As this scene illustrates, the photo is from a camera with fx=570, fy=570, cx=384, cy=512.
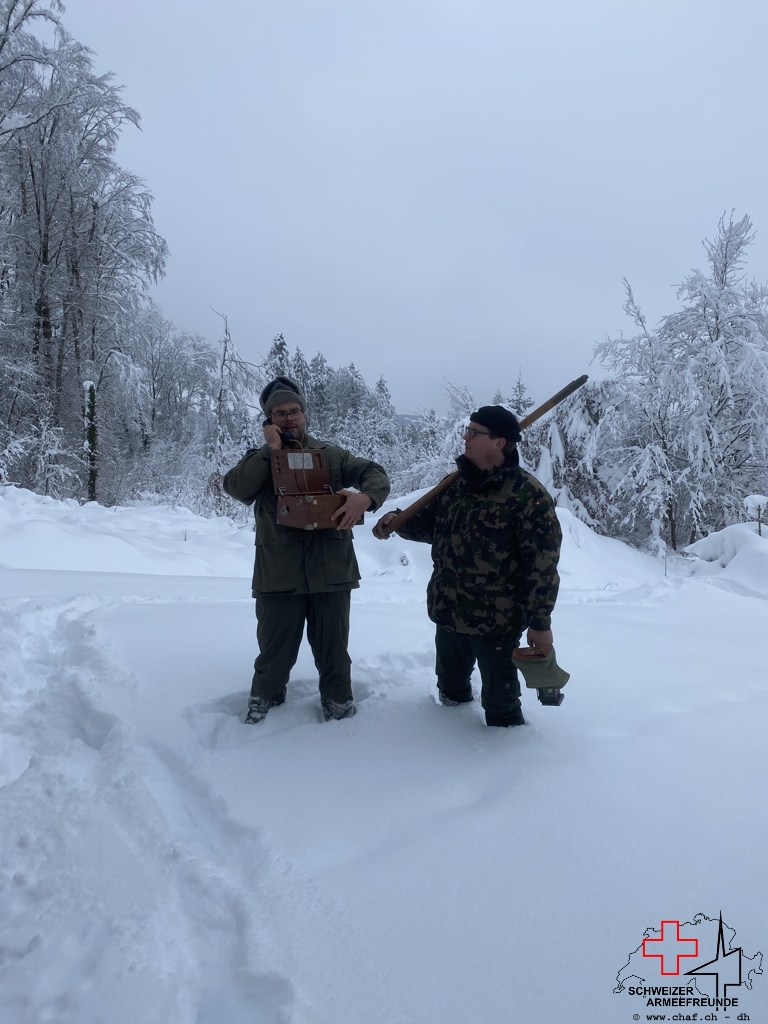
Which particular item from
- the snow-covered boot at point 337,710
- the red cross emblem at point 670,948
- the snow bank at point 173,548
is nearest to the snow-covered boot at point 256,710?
the snow-covered boot at point 337,710

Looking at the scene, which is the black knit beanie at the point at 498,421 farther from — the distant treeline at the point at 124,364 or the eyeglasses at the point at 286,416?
the distant treeline at the point at 124,364

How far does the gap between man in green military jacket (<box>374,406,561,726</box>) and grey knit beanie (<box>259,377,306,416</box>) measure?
0.71 meters

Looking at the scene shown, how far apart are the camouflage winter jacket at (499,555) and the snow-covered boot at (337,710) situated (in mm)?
591

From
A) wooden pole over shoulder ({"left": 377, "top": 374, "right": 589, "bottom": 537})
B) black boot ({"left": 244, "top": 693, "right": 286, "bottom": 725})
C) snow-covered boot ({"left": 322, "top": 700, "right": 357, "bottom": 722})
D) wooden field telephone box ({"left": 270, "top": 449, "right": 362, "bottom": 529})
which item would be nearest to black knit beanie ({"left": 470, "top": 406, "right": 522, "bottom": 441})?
wooden pole over shoulder ({"left": 377, "top": 374, "right": 589, "bottom": 537})

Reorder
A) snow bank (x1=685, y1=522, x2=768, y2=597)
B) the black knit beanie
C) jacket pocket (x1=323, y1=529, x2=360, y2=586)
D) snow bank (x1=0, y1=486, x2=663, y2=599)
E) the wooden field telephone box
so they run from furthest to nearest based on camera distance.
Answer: snow bank (x1=685, y1=522, x2=768, y2=597)
snow bank (x1=0, y1=486, x2=663, y2=599)
jacket pocket (x1=323, y1=529, x2=360, y2=586)
the wooden field telephone box
the black knit beanie

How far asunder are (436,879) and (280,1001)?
49 centimetres

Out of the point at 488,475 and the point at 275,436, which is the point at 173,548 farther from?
the point at 488,475

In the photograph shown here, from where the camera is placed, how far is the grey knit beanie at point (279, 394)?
2.48m

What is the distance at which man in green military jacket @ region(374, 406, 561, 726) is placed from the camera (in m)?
2.26

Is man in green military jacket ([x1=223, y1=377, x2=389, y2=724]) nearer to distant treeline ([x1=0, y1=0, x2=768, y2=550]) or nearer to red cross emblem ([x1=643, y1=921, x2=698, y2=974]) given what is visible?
red cross emblem ([x1=643, y1=921, x2=698, y2=974])

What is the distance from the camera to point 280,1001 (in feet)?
4.16

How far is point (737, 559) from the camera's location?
859 centimetres

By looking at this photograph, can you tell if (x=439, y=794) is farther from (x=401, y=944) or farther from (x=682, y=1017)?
(x=682, y=1017)

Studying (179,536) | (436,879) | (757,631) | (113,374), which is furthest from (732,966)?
(113,374)
